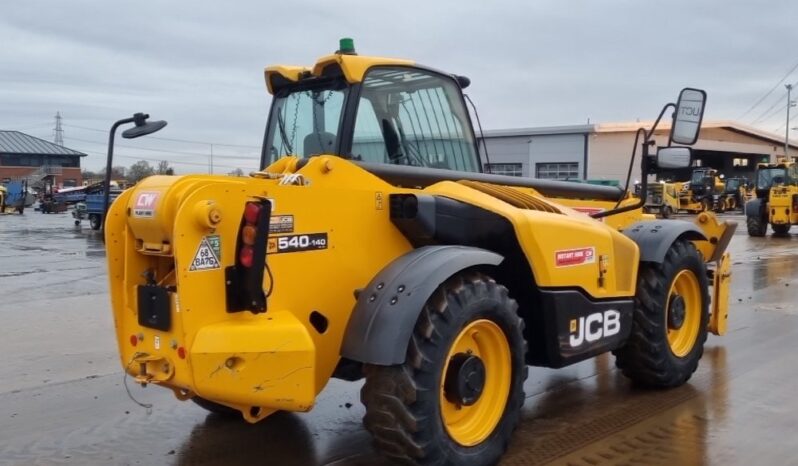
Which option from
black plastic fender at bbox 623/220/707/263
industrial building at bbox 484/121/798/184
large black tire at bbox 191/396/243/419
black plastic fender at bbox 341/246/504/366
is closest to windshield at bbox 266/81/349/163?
black plastic fender at bbox 341/246/504/366

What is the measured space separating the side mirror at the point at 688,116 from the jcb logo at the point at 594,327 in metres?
1.22

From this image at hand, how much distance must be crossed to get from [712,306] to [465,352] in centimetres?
354

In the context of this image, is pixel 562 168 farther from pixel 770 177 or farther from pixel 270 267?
pixel 270 267

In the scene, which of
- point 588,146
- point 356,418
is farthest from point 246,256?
point 588,146

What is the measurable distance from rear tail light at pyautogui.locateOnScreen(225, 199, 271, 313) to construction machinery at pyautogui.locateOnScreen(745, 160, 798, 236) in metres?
23.7

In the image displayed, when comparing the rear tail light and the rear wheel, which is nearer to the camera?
the rear tail light

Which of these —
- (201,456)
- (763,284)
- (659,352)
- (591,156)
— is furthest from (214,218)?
(591,156)

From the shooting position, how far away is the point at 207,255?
3.28 metres

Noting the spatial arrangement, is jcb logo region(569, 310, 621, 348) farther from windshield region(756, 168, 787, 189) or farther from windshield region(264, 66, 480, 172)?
windshield region(756, 168, 787, 189)

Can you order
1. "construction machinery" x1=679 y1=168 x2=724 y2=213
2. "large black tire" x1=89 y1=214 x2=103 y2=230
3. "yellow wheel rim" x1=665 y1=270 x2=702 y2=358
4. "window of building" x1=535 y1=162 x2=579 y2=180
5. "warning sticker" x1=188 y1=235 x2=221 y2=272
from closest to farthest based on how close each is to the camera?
"warning sticker" x1=188 y1=235 x2=221 y2=272, "yellow wheel rim" x1=665 y1=270 x2=702 y2=358, "large black tire" x1=89 y1=214 x2=103 y2=230, "window of building" x1=535 y1=162 x2=579 y2=180, "construction machinery" x1=679 y1=168 x2=724 y2=213

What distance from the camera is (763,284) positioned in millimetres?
11711

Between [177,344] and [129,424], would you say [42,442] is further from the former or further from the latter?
[177,344]

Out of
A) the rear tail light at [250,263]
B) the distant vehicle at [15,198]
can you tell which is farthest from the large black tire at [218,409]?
the distant vehicle at [15,198]

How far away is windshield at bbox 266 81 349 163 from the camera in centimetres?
443
